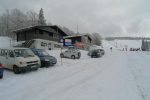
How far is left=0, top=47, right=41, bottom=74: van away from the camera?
13.1 m

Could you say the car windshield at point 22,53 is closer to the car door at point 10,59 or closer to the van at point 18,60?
the van at point 18,60

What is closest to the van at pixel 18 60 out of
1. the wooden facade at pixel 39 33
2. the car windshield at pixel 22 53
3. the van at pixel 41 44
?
the car windshield at pixel 22 53

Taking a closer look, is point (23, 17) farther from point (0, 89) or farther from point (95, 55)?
point (0, 89)

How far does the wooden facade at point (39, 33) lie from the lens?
4284 cm

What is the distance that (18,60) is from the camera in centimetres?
1321

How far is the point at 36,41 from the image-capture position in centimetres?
4203

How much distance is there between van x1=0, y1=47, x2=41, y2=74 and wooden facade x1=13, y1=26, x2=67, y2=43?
91.7ft

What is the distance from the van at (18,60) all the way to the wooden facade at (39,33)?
27940mm

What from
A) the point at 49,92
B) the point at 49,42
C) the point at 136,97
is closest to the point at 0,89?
the point at 49,92

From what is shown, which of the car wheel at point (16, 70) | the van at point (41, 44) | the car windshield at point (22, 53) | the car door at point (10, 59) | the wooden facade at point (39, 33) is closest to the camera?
the car wheel at point (16, 70)

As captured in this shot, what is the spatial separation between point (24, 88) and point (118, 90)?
473cm

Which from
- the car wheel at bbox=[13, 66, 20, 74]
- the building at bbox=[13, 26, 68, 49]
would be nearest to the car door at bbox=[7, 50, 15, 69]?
the car wheel at bbox=[13, 66, 20, 74]

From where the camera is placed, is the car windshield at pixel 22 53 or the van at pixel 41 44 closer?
the car windshield at pixel 22 53

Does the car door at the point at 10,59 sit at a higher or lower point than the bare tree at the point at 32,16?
lower
